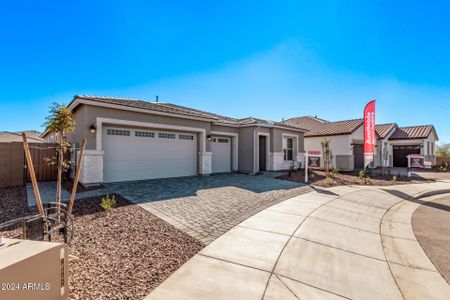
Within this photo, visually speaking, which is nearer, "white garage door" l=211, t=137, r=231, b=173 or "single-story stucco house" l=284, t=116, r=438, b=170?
"white garage door" l=211, t=137, r=231, b=173

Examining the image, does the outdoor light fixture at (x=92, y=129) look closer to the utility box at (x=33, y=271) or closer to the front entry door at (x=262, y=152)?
the utility box at (x=33, y=271)

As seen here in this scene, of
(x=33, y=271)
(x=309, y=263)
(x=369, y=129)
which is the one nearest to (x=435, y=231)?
(x=309, y=263)

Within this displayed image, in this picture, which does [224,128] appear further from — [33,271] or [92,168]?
[33,271]

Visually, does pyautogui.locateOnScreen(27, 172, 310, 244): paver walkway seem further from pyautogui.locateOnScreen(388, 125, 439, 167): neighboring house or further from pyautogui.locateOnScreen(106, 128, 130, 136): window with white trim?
pyautogui.locateOnScreen(388, 125, 439, 167): neighboring house

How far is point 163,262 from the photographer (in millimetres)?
3443

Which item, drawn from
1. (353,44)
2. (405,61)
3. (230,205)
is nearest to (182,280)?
(230,205)

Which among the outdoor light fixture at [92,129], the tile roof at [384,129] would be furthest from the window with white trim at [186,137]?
the tile roof at [384,129]

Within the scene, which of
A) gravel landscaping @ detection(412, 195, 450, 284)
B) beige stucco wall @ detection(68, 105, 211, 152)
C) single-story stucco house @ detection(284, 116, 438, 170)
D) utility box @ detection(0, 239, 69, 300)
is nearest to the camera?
utility box @ detection(0, 239, 69, 300)

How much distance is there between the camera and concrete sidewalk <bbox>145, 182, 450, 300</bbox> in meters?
2.95

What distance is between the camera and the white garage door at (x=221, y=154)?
46.7ft

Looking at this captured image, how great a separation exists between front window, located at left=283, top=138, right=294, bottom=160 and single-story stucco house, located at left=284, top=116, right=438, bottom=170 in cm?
300

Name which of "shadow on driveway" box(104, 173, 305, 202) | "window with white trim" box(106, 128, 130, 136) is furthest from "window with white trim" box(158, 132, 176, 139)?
"shadow on driveway" box(104, 173, 305, 202)

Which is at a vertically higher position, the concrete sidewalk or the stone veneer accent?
the stone veneer accent

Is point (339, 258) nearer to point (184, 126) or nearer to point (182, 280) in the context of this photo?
point (182, 280)
